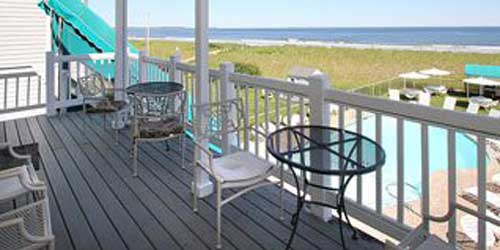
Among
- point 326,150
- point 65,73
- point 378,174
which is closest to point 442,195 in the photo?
point 378,174

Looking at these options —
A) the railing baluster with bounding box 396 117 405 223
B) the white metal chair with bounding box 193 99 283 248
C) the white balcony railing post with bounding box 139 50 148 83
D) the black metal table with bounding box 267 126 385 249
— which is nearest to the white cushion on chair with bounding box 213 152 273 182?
the white metal chair with bounding box 193 99 283 248

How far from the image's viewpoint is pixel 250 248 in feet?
7.71

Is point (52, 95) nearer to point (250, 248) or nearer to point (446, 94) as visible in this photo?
point (250, 248)

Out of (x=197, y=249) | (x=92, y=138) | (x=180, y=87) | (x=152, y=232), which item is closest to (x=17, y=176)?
(x=152, y=232)

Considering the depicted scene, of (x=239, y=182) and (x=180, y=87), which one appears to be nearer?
(x=239, y=182)

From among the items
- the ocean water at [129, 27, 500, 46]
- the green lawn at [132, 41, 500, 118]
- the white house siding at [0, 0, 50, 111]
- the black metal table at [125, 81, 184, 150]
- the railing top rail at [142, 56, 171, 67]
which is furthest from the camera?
the ocean water at [129, 27, 500, 46]

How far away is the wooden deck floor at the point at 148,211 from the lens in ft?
7.95

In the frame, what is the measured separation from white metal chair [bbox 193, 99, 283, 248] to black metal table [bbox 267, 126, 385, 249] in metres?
0.31

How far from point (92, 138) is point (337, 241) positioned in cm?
358

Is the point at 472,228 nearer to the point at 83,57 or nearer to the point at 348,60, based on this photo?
the point at 83,57

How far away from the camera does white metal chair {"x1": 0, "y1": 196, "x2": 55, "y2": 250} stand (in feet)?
4.80

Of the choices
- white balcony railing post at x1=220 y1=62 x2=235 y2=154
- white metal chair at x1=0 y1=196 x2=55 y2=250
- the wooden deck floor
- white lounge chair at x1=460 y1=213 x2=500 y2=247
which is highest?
white balcony railing post at x1=220 y1=62 x2=235 y2=154

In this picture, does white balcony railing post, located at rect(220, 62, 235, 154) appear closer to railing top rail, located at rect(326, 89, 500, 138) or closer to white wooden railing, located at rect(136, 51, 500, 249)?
white wooden railing, located at rect(136, 51, 500, 249)

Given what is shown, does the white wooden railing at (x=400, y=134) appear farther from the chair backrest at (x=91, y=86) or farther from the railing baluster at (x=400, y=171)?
the chair backrest at (x=91, y=86)
